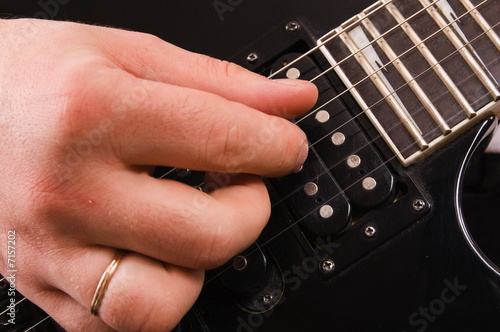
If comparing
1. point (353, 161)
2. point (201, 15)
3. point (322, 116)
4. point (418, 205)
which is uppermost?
point (201, 15)

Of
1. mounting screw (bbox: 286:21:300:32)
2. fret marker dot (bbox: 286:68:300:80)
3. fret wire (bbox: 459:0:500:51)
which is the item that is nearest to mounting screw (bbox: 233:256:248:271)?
fret marker dot (bbox: 286:68:300:80)

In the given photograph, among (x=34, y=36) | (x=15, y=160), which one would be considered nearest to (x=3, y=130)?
(x=15, y=160)

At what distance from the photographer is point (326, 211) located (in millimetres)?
825

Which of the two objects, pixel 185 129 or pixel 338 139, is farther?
pixel 338 139

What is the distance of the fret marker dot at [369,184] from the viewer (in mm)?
826

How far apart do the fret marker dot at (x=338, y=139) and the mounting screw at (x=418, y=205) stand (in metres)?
0.17

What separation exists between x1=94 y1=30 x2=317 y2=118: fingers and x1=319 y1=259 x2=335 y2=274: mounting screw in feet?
0.94

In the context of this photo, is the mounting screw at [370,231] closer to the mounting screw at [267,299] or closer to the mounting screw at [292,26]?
the mounting screw at [267,299]

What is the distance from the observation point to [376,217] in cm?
83

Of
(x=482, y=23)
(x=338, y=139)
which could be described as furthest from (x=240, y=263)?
(x=482, y=23)

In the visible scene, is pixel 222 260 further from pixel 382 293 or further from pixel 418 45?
pixel 418 45

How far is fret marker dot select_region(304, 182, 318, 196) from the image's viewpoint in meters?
0.83

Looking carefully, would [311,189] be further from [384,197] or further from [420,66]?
[420,66]

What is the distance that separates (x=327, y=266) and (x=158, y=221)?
356mm
